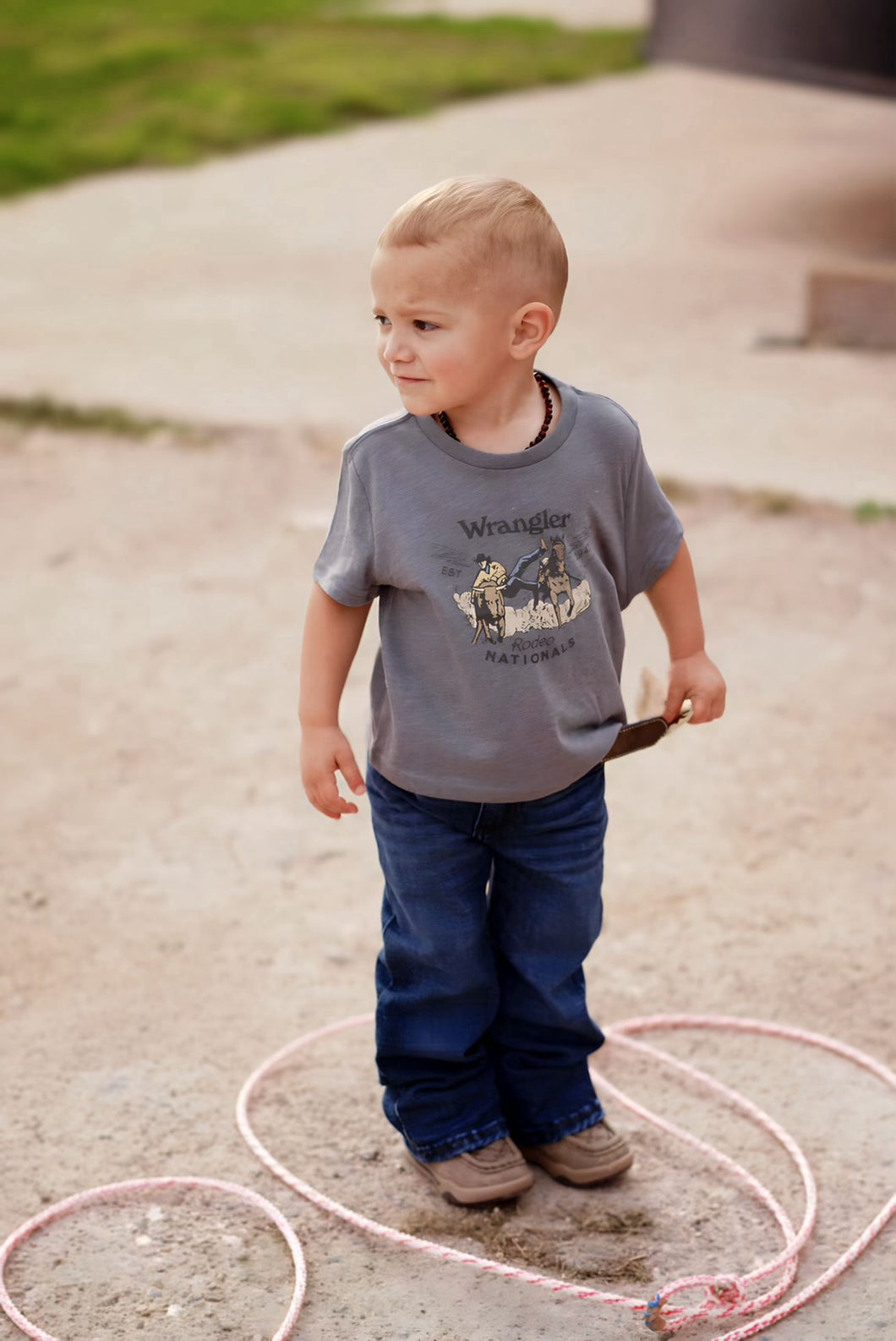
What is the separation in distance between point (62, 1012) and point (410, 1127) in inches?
26.4

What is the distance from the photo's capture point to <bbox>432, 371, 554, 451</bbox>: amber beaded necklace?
6.17 feet

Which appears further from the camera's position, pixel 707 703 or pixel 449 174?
pixel 449 174

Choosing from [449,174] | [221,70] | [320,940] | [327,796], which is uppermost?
[327,796]

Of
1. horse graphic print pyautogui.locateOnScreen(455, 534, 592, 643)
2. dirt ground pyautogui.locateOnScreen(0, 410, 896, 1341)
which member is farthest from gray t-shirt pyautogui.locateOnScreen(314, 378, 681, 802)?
dirt ground pyautogui.locateOnScreen(0, 410, 896, 1341)

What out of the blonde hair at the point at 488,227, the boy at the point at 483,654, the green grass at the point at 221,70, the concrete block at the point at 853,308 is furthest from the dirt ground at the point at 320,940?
the green grass at the point at 221,70

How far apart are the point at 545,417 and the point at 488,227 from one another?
9.9 inches

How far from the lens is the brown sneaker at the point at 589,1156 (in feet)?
7.07

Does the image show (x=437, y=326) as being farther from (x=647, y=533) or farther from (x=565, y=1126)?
(x=565, y=1126)

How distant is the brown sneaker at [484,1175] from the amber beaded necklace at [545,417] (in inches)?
36.9

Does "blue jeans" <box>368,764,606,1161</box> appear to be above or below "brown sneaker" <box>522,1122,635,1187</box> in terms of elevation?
above

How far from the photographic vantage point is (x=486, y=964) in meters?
2.08

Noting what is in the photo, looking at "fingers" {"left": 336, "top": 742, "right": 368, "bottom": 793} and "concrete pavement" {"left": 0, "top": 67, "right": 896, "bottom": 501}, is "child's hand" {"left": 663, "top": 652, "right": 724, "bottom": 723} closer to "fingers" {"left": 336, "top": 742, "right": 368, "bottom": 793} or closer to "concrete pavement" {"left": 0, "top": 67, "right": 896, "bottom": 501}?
"fingers" {"left": 336, "top": 742, "right": 368, "bottom": 793}

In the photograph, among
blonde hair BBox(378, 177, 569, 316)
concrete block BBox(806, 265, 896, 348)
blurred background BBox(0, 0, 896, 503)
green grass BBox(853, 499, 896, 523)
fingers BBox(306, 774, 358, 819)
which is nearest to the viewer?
blonde hair BBox(378, 177, 569, 316)

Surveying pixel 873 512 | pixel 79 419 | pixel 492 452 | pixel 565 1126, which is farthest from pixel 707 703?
pixel 79 419
